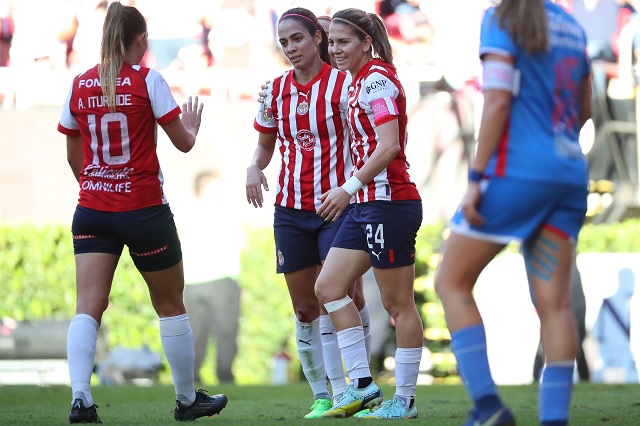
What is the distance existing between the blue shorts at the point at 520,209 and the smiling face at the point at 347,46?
211 centimetres

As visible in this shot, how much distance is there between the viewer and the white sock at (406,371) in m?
6.39

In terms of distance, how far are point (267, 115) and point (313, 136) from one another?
0.37 metres

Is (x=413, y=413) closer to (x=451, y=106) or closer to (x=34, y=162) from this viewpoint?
(x=451, y=106)

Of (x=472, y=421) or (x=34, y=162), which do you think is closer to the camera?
(x=472, y=421)

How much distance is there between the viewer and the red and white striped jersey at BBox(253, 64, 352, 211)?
6758mm

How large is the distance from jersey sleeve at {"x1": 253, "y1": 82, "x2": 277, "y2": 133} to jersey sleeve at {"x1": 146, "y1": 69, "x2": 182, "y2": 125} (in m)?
0.99

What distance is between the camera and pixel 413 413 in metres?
6.43

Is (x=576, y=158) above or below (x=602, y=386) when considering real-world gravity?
above

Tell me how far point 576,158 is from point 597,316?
347 inches

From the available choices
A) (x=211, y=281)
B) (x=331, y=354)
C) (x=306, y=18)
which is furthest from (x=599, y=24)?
(x=331, y=354)

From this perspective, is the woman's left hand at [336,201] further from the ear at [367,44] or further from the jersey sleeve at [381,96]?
the ear at [367,44]

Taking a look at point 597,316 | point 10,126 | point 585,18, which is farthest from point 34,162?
point 597,316

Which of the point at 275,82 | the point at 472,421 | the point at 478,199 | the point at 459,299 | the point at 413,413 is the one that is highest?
the point at 275,82

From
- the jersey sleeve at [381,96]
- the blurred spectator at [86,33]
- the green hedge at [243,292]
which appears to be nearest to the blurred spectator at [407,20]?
the blurred spectator at [86,33]
